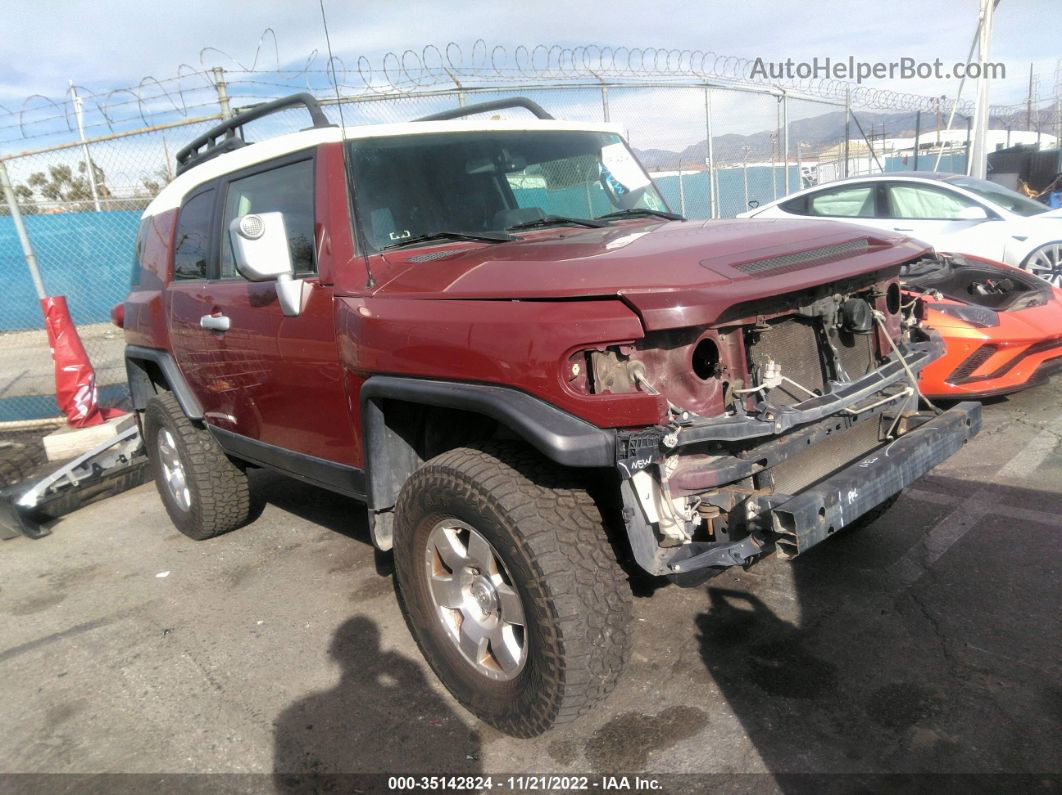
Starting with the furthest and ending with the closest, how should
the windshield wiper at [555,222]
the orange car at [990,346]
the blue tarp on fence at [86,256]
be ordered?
the blue tarp on fence at [86,256] < the orange car at [990,346] < the windshield wiper at [555,222]

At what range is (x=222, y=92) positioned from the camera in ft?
25.5

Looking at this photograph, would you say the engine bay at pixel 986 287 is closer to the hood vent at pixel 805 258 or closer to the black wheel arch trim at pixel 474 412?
the hood vent at pixel 805 258

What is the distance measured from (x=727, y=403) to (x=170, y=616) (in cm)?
304

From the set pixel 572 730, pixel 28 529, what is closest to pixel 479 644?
pixel 572 730

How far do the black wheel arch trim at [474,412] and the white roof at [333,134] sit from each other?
1112 millimetres

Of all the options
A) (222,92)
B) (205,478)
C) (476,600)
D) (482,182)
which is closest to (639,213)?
(482,182)

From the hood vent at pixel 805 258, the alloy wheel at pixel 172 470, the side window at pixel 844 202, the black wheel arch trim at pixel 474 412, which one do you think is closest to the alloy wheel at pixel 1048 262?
the side window at pixel 844 202

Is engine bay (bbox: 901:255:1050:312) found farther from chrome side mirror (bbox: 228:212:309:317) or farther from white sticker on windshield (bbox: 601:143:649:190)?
chrome side mirror (bbox: 228:212:309:317)

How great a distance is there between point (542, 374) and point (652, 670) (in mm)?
1420

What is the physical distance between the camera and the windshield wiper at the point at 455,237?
313 centimetres

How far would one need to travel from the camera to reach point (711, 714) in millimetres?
2795

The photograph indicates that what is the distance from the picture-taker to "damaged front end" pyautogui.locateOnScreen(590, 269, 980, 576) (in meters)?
2.34

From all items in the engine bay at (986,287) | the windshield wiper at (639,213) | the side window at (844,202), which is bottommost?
the engine bay at (986,287)

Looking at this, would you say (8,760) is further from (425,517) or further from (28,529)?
(28,529)
